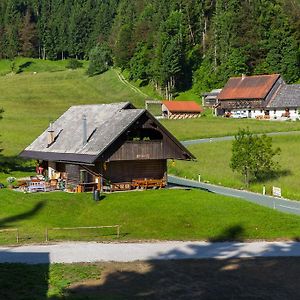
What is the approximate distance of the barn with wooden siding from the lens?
39844mm

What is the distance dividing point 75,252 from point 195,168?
31.2 meters

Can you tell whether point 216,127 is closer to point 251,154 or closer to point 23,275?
point 251,154

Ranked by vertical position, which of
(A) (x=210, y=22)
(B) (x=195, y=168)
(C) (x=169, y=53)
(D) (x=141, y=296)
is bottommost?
(D) (x=141, y=296)

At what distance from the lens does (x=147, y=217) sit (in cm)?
3244

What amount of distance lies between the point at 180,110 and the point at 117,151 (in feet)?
200

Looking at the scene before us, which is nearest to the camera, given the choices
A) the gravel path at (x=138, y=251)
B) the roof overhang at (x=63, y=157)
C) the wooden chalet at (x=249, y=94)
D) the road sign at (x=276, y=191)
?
the gravel path at (x=138, y=251)

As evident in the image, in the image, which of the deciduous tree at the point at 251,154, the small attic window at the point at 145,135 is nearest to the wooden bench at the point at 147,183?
the small attic window at the point at 145,135

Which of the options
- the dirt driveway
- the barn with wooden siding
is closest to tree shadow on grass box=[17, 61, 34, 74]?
the barn with wooden siding

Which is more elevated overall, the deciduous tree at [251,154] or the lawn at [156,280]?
the deciduous tree at [251,154]

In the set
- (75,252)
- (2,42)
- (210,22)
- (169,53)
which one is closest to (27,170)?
(75,252)

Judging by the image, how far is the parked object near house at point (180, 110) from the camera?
326 feet

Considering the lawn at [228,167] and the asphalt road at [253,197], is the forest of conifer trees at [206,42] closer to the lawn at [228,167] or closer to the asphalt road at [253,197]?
the lawn at [228,167]

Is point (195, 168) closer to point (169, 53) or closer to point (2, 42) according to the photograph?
point (169, 53)

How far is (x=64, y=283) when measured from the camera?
2106 centimetres
